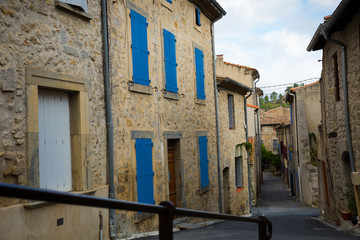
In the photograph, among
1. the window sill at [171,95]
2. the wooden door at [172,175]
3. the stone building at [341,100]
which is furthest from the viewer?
the wooden door at [172,175]

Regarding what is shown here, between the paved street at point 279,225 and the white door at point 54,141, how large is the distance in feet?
7.30

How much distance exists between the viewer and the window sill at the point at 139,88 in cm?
703

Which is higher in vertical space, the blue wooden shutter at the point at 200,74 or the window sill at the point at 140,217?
the blue wooden shutter at the point at 200,74

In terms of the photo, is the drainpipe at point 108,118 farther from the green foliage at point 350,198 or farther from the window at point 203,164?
the green foliage at point 350,198

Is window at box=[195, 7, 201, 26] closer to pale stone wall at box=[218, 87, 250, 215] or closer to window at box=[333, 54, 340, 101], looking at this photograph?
pale stone wall at box=[218, 87, 250, 215]

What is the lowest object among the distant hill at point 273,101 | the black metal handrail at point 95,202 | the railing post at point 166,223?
the railing post at point 166,223

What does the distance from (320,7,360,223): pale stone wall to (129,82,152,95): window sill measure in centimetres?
436

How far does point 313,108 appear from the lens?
19719mm

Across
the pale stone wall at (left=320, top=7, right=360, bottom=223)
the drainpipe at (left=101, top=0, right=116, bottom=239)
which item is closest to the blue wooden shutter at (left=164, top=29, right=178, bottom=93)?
the drainpipe at (left=101, top=0, right=116, bottom=239)

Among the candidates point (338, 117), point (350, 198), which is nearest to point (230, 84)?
point (338, 117)

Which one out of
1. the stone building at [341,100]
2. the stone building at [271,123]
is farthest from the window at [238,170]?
the stone building at [271,123]

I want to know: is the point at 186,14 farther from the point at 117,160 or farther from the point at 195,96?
the point at 117,160

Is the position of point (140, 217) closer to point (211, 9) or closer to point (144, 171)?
point (144, 171)

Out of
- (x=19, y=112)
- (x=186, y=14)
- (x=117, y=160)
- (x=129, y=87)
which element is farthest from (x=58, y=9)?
(x=186, y=14)
